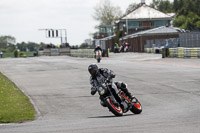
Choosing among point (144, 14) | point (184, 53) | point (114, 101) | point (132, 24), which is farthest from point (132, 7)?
point (114, 101)

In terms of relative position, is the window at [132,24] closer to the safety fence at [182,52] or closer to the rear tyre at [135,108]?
the safety fence at [182,52]

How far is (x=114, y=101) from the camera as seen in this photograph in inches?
441

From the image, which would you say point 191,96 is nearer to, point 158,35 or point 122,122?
point 122,122

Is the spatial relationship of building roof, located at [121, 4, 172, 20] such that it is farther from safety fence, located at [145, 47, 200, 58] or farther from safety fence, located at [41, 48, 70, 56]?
safety fence, located at [145, 47, 200, 58]

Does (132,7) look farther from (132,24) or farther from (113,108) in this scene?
(113,108)

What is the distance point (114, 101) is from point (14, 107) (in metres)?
3.68

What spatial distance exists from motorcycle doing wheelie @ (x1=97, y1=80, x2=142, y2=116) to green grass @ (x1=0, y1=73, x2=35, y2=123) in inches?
74.3

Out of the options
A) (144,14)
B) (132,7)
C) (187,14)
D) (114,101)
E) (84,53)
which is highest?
(132,7)

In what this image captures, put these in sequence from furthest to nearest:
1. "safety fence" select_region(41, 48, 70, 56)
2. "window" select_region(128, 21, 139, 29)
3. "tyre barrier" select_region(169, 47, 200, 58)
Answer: "window" select_region(128, 21, 139, 29) → "safety fence" select_region(41, 48, 70, 56) → "tyre barrier" select_region(169, 47, 200, 58)

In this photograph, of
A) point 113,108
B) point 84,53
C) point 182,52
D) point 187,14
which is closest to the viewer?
point 113,108

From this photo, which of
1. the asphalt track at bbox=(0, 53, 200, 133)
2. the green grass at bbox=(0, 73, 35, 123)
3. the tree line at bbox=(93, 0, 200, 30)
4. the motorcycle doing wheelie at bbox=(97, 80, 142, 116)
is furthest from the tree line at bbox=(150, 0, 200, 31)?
the motorcycle doing wheelie at bbox=(97, 80, 142, 116)

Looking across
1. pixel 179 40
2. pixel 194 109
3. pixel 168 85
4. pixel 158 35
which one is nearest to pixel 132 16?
pixel 158 35

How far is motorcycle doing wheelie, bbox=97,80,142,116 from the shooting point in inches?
439

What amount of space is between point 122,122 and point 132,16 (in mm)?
90244
